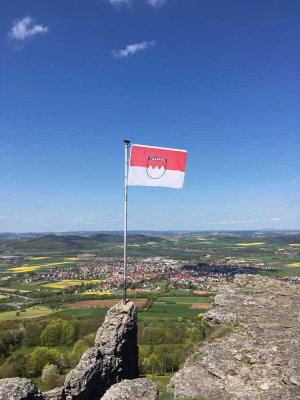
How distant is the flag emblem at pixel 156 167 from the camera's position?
16219 millimetres

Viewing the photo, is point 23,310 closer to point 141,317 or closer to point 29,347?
point 29,347

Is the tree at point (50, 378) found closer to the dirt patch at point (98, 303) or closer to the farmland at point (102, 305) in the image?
the farmland at point (102, 305)

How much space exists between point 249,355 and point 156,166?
8.50 m

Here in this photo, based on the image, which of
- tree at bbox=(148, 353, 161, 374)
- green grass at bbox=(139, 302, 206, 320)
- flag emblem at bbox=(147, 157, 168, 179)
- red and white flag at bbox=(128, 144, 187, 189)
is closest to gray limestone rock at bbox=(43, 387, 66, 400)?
red and white flag at bbox=(128, 144, 187, 189)

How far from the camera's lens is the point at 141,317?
223ft

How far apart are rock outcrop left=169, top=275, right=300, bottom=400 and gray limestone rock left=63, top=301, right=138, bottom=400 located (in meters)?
3.10

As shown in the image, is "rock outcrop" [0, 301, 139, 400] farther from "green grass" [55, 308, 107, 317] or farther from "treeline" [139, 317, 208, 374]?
"green grass" [55, 308, 107, 317]

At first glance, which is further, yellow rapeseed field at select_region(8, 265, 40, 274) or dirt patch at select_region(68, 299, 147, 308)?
yellow rapeseed field at select_region(8, 265, 40, 274)

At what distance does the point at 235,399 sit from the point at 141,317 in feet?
199

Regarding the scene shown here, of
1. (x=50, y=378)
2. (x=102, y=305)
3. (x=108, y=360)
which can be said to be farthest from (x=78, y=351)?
(x=108, y=360)

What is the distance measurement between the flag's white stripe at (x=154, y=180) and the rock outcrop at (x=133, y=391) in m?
8.18

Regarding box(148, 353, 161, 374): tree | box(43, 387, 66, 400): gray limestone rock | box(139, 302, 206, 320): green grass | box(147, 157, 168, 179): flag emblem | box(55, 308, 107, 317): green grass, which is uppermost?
box(147, 157, 168, 179): flag emblem

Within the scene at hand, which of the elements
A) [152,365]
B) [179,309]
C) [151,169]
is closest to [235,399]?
[151,169]

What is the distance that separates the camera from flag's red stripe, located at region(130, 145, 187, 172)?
16.1 m
